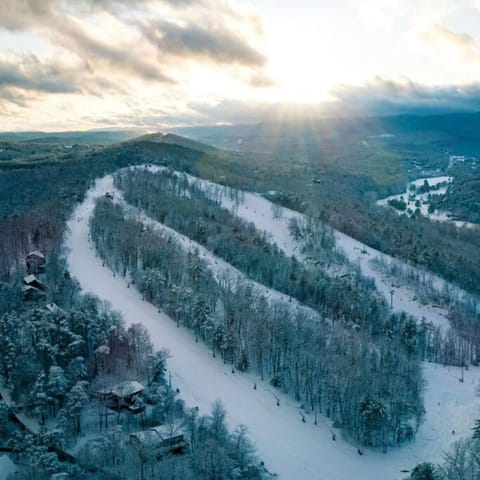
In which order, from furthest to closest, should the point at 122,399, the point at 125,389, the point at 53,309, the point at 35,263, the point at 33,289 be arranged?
1. the point at 35,263
2. the point at 33,289
3. the point at 53,309
4. the point at 125,389
5. the point at 122,399

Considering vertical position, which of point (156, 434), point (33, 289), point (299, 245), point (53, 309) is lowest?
point (299, 245)

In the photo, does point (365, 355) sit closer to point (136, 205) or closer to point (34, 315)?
point (34, 315)

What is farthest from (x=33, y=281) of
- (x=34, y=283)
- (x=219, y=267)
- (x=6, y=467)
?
(x=219, y=267)

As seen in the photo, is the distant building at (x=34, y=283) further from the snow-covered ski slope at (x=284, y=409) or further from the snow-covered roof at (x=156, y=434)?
the snow-covered roof at (x=156, y=434)

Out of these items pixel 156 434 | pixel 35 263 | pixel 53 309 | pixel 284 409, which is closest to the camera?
pixel 156 434

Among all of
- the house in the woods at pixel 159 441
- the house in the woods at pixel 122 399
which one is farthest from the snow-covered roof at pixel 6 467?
the house in the woods at pixel 122 399

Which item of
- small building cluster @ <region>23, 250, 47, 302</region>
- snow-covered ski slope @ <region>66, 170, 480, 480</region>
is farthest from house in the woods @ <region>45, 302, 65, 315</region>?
snow-covered ski slope @ <region>66, 170, 480, 480</region>

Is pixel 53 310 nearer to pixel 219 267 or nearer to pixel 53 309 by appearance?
pixel 53 309
